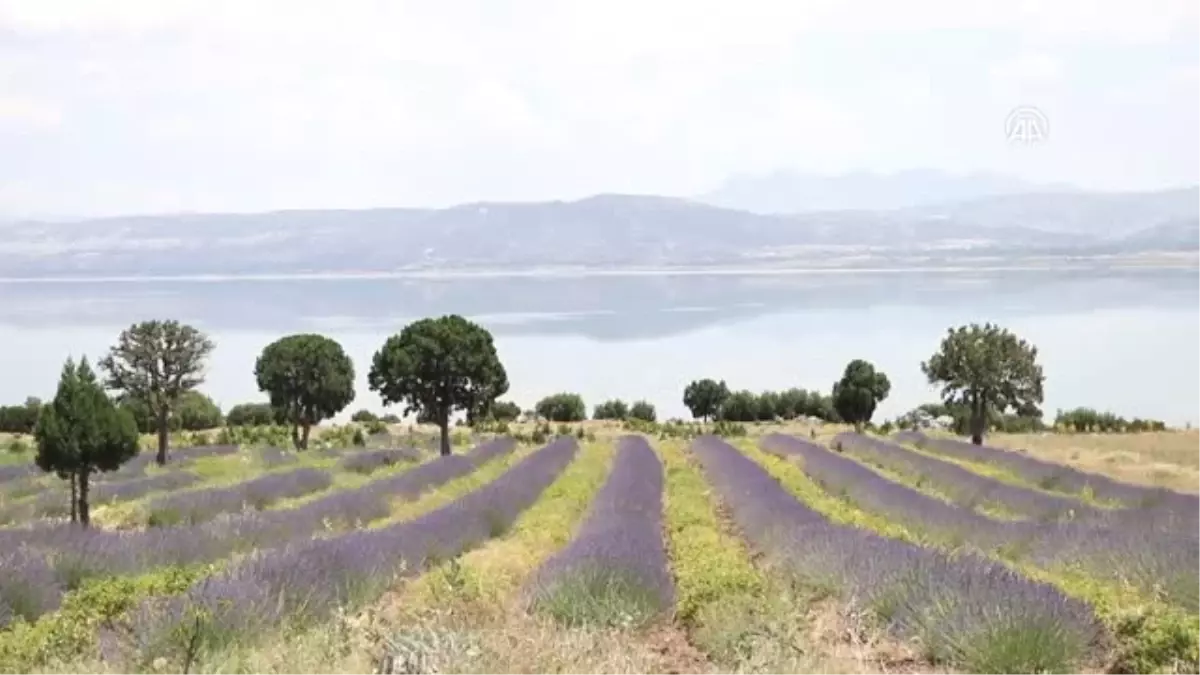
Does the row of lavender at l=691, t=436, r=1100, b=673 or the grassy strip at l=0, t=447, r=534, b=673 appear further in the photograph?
the grassy strip at l=0, t=447, r=534, b=673

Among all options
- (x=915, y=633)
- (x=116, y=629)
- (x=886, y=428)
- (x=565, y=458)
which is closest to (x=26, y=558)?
(x=116, y=629)

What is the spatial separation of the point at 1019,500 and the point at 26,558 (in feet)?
50.8

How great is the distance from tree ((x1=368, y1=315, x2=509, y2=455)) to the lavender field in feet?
56.4

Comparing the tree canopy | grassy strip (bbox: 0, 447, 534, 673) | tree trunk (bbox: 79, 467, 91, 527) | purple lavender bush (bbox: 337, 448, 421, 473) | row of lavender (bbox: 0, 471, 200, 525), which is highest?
grassy strip (bbox: 0, 447, 534, 673)

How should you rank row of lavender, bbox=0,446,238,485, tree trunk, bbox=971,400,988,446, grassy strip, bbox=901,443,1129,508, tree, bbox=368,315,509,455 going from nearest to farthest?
1. grassy strip, bbox=901,443,1129,508
2. row of lavender, bbox=0,446,238,485
3. tree, bbox=368,315,509,455
4. tree trunk, bbox=971,400,988,446

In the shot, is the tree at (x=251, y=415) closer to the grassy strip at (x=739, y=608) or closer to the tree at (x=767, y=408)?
the tree at (x=767, y=408)

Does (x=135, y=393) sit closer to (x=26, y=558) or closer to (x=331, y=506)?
(x=331, y=506)

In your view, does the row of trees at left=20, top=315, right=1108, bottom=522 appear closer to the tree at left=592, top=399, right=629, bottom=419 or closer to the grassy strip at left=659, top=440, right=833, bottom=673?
the grassy strip at left=659, top=440, right=833, bottom=673

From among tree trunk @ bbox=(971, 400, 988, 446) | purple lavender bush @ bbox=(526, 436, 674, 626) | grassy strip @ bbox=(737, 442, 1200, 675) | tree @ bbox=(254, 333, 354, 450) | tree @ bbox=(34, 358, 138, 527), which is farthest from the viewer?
tree @ bbox=(254, 333, 354, 450)

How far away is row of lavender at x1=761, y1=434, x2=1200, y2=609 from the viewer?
10.8 metres

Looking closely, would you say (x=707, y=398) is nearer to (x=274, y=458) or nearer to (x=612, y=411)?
(x=612, y=411)

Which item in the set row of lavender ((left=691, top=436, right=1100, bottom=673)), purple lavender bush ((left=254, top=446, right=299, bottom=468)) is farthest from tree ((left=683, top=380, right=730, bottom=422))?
row of lavender ((left=691, top=436, right=1100, bottom=673))

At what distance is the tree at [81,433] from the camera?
20.3 meters

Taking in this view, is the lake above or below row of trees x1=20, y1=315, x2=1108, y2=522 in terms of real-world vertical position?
below
